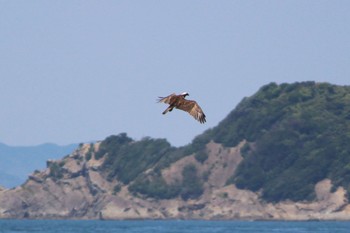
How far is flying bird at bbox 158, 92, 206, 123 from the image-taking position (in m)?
51.8

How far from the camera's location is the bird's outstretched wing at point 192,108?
52.9 m

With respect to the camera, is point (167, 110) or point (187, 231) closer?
point (167, 110)

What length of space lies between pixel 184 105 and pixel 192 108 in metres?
0.42

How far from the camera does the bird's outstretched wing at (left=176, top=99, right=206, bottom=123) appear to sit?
5291 centimetres

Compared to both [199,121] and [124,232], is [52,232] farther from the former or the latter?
[199,121]

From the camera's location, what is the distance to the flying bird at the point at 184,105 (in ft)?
170

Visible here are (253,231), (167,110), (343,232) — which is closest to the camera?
(167,110)

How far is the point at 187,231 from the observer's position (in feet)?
620

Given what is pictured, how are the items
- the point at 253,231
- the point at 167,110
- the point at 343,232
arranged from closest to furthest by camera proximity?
the point at 167,110 < the point at 343,232 < the point at 253,231

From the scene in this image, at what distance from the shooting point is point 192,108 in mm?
53312

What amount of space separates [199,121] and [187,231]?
452 feet

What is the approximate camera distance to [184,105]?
175 ft

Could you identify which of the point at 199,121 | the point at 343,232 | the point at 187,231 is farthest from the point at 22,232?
the point at 199,121

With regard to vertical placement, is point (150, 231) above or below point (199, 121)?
above
